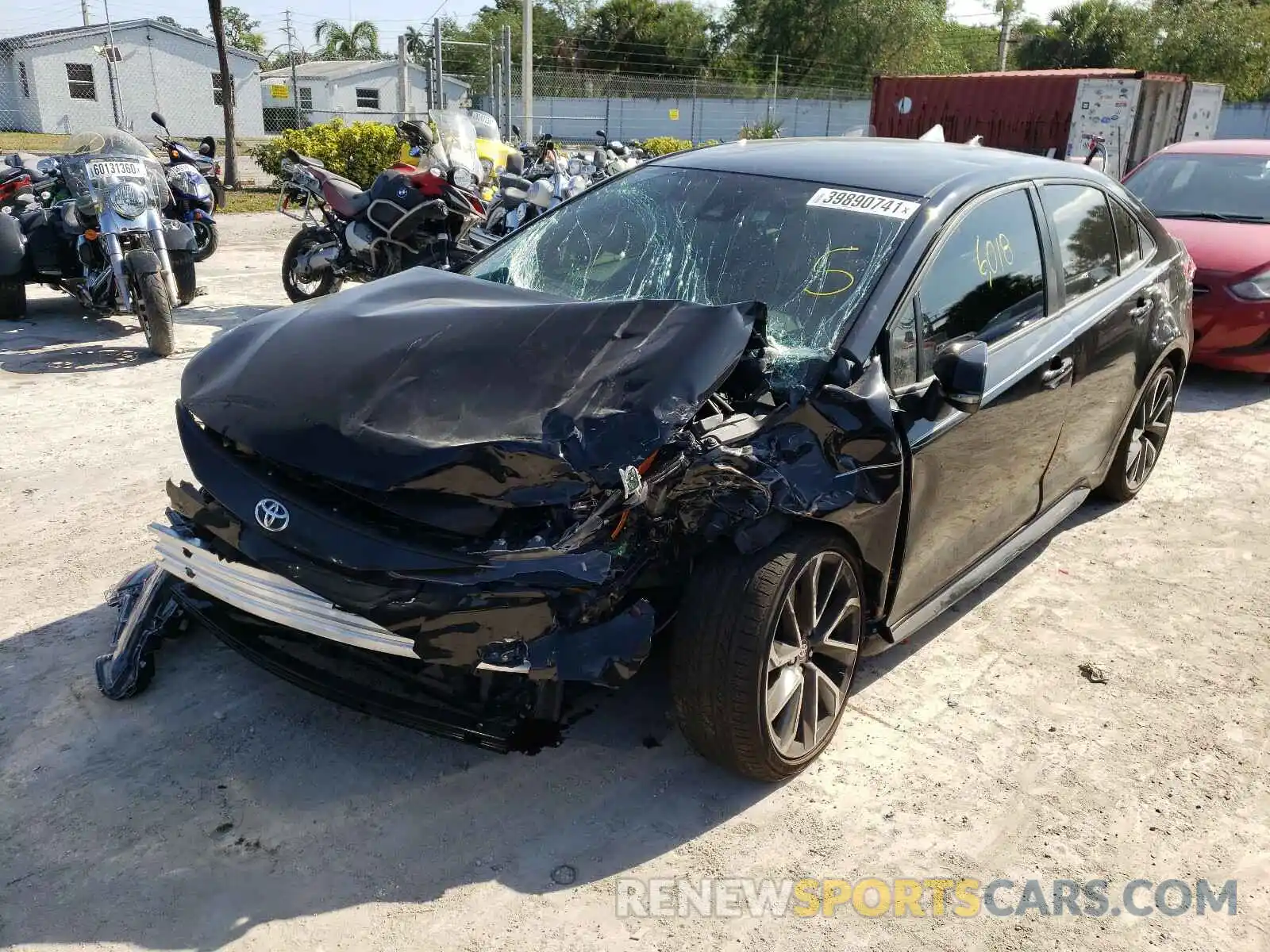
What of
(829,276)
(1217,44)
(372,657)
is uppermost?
(1217,44)

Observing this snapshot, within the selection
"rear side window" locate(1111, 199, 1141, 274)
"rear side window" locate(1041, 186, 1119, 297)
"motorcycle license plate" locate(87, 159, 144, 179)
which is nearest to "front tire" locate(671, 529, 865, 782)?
"rear side window" locate(1041, 186, 1119, 297)

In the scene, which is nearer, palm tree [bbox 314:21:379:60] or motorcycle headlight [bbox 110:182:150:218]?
motorcycle headlight [bbox 110:182:150:218]

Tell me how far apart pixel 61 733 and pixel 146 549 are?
4.08 feet

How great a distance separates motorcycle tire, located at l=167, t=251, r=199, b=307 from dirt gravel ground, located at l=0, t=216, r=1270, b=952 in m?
4.12

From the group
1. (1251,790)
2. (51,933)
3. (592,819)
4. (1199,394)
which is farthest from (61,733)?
(1199,394)

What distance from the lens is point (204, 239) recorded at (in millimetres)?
9727

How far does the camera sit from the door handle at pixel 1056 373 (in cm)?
359

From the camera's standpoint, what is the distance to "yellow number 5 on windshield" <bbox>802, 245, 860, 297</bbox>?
310 cm

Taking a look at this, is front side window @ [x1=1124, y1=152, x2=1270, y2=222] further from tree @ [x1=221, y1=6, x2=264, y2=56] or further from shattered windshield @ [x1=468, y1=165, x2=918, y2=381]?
tree @ [x1=221, y1=6, x2=264, y2=56]

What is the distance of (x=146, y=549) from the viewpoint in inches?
161

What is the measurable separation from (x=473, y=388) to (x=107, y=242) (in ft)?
18.1

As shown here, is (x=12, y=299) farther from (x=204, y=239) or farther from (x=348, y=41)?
(x=348, y=41)

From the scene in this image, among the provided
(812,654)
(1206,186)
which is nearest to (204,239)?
(812,654)

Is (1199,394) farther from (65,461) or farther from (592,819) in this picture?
(65,461)
